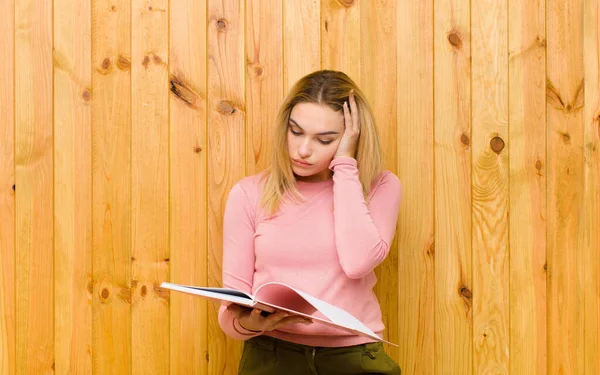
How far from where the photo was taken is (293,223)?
1608 millimetres

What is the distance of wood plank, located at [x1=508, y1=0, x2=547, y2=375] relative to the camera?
1843 mm

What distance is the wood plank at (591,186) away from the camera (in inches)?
73.1

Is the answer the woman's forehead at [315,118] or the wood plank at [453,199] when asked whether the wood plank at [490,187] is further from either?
the woman's forehead at [315,118]

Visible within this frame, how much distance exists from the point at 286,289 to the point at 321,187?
382mm

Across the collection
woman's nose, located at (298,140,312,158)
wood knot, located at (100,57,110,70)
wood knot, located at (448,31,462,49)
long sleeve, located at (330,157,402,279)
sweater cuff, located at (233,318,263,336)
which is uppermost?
wood knot, located at (448,31,462,49)

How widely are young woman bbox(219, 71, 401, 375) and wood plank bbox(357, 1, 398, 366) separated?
19 cm

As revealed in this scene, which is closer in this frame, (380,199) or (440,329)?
(380,199)

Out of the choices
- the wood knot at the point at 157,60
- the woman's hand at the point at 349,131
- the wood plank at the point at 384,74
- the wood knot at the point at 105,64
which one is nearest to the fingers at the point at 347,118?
the woman's hand at the point at 349,131

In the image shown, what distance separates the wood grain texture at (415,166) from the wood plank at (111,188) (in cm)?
66

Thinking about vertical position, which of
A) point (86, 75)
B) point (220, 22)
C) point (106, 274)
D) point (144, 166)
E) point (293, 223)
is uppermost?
point (220, 22)

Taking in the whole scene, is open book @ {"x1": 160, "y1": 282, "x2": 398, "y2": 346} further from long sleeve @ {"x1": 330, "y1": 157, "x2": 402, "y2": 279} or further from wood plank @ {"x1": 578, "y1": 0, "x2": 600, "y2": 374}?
wood plank @ {"x1": 578, "y1": 0, "x2": 600, "y2": 374}

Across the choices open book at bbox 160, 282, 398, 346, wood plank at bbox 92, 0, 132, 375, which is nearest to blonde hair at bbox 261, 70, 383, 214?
open book at bbox 160, 282, 398, 346

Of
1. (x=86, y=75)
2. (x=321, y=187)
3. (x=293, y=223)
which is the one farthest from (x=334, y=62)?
(x=86, y=75)

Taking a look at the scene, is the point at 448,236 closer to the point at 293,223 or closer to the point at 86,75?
the point at 293,223
